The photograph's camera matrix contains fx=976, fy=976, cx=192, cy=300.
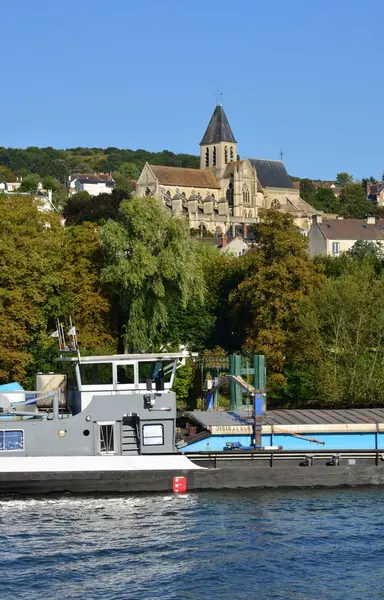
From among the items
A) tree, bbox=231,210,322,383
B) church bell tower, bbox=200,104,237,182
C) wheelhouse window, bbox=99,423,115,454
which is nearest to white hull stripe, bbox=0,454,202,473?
wheelhouse window, bbox=99,423,115,454

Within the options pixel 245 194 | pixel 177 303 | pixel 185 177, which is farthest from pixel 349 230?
pixel 185 177

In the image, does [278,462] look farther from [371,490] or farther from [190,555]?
[190,555]

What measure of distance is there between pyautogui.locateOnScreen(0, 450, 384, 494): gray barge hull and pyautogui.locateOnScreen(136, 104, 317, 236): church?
136m

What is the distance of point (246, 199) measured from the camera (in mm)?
187625

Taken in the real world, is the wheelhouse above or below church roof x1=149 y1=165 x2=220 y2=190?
below

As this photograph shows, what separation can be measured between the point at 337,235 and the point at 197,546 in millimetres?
81106

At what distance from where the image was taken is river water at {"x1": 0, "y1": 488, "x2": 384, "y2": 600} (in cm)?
2323

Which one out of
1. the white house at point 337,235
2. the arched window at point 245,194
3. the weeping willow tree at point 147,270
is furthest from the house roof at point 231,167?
the weeping willow tree at point 147,270

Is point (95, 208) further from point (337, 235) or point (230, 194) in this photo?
point (230, 194)

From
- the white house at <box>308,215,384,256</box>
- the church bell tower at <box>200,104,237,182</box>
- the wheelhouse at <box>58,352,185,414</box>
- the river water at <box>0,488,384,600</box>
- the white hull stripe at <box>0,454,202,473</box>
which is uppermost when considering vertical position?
the church bell tower at <box>200,104,237,182</box>

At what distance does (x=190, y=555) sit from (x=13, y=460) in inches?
331

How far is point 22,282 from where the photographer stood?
51.7m

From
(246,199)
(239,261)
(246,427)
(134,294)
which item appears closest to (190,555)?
(246,427)

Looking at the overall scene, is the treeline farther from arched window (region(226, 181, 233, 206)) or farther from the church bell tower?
the church bell tower
